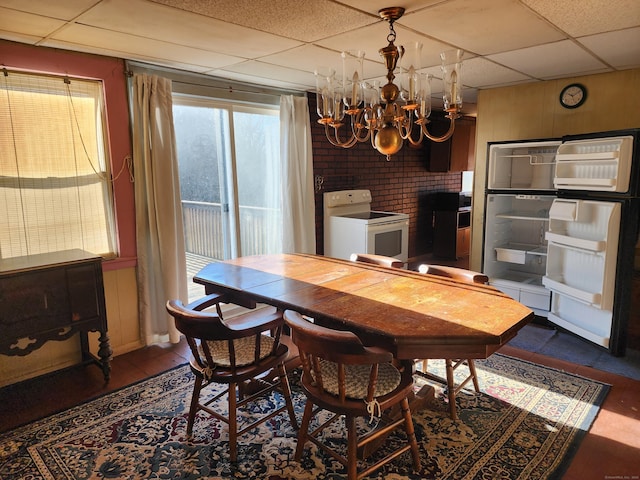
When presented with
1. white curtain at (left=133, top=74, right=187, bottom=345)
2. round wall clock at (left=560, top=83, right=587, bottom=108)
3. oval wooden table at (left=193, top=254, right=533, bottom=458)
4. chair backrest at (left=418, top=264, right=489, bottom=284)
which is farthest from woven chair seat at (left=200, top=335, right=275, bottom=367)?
round wall clock at (left=560, top=83, right=587, bottom=108)

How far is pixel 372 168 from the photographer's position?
550 centimetres

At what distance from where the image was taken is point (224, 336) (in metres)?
1.95

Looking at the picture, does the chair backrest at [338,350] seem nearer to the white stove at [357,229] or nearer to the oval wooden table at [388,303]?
the oval wooden table at [388,303]

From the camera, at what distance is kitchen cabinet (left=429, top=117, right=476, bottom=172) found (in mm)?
6141

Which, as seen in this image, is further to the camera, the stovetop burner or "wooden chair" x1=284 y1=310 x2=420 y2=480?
the stovetop burner

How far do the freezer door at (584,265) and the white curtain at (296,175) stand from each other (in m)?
2.29

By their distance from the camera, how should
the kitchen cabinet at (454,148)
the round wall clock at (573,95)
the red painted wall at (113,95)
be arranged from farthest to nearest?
the kitchen cabinet at (454,148)
the round wall clock at (573,95)
the red painted wall at (113,95)

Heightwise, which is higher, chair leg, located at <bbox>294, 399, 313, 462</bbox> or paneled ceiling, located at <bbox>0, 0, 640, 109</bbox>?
paneled ceiling, located at <bbox>0, 0, 640, 109</bbox>

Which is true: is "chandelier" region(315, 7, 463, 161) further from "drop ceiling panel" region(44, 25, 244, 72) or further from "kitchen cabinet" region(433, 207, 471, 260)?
"kitchen cabinet" region(433, 207, 471, 260)

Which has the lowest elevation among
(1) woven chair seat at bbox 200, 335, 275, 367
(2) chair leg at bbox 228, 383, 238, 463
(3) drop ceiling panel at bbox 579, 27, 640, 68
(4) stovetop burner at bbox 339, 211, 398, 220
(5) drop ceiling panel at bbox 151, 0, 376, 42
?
(2) chair leg at bbox 228, 383, 238, 463

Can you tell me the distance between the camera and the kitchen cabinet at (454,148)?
20.1 ft

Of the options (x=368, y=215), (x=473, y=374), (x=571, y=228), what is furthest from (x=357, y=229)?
(x=473, y=374)

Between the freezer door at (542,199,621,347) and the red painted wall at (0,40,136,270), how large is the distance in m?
3.45

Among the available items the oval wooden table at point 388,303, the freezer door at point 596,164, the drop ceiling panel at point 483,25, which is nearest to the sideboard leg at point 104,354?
the oval wooden table at point 388,303
